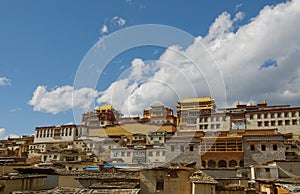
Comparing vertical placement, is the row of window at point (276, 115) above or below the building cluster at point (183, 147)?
above

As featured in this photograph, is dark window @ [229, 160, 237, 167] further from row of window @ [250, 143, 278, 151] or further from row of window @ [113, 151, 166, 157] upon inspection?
row of window @ [113, 151, 166, 157]

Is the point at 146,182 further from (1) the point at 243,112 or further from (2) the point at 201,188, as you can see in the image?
(1) the point at 243,112

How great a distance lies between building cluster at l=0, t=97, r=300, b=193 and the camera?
17250mm

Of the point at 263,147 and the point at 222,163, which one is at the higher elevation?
the point at 263,147

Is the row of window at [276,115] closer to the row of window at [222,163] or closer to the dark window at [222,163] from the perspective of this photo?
the row of window at [222,163]

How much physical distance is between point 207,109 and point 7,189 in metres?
53.8

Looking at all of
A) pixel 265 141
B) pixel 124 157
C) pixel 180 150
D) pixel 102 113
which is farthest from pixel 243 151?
pixel 102 113

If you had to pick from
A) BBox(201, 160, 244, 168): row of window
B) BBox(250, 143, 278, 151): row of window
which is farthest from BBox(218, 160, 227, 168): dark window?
BBox(250, 143, 278, 151): row of window

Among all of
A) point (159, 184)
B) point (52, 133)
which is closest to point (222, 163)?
point (159, 184)

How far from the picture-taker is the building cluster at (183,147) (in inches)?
679

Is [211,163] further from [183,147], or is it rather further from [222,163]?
[183,147]

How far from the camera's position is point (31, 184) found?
15.6 meters

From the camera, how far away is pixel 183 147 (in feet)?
131

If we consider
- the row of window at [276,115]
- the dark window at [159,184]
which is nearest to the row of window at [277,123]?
the row of window at [276,115]
